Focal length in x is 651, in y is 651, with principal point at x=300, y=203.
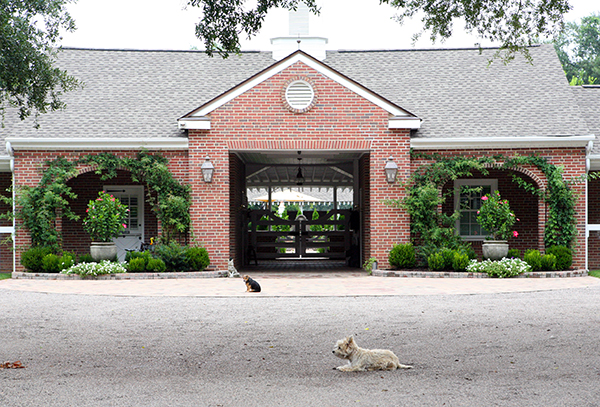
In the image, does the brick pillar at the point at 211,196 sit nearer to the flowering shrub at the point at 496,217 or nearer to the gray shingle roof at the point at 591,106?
the flowering shrub at the point at 496,217

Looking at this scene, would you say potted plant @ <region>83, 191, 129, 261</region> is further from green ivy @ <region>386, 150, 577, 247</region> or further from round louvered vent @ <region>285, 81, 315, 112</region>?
green ivy @ <region>386, 150, 577, 247</region>

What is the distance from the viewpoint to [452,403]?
4684 mm

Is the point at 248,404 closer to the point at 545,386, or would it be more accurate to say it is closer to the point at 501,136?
the point at 545,386

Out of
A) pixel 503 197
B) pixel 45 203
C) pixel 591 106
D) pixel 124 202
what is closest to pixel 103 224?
pixel 45 203

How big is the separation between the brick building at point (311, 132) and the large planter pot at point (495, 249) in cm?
132

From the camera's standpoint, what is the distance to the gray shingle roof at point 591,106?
674 inches

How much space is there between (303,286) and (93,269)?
15.7 feet

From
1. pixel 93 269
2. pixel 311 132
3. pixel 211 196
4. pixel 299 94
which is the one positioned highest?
pixel 299 94

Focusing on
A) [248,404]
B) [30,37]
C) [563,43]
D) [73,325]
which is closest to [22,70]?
[30,37]

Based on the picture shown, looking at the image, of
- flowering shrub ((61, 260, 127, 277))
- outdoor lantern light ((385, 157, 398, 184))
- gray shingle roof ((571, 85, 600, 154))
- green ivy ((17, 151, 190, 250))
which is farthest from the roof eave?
flowering shrub ((61, 260, 127, 277))

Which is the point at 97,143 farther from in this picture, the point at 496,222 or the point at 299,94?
the point at 496,222

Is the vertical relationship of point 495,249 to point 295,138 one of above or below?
below

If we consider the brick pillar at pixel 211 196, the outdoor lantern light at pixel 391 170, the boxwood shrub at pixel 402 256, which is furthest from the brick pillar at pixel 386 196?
the brick pillar at pixel 211 196

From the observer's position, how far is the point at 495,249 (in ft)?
47.7
